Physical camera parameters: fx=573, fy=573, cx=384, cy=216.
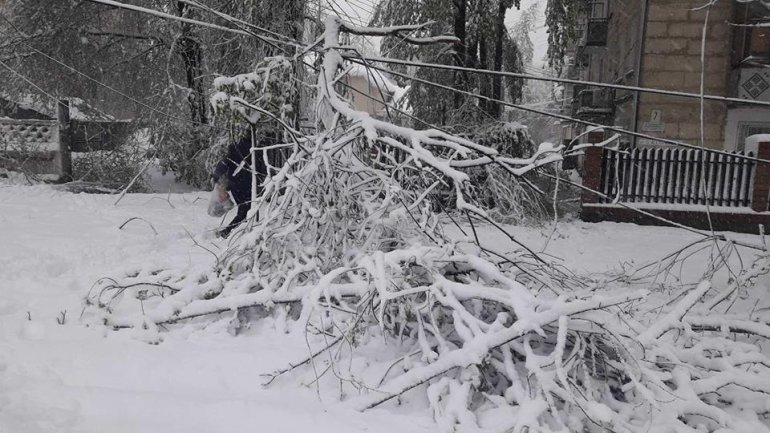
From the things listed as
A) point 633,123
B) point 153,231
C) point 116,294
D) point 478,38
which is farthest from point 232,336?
point 633,123

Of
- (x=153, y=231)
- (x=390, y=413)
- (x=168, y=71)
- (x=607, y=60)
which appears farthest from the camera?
(x=607, y=60)

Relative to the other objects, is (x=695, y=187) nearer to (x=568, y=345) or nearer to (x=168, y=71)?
(x=568, y=345)

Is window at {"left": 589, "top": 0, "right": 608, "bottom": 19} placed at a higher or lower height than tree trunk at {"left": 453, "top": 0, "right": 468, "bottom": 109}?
higher

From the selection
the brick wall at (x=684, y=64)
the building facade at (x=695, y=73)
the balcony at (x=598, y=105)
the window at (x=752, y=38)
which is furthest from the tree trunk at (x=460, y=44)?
the window at (x=752, y=38)

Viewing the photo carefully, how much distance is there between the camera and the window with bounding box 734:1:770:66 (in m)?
11.9

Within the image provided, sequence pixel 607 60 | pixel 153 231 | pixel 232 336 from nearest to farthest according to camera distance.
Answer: pixel 232 336 < pixel 153 231 < pixel 607 60

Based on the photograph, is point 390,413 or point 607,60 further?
point 607,60

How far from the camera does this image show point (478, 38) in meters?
12.7

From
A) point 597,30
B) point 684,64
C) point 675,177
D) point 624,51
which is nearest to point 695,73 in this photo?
point 684,64

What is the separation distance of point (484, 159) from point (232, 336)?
1.99 metres

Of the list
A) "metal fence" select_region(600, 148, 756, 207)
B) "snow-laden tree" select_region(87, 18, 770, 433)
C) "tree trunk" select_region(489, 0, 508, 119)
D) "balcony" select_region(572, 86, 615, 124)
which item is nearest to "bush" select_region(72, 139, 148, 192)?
"tree trunk" select_region(489, 0, 508, 119)

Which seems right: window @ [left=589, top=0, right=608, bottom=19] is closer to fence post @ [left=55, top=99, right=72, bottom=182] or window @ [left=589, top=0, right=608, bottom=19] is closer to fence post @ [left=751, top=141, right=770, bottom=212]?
fence post @ [left=751, top=141, right=770, bottom=212]

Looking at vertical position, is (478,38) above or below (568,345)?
above

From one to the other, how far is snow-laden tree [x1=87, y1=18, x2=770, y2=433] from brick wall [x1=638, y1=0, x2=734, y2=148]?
9.47 m
